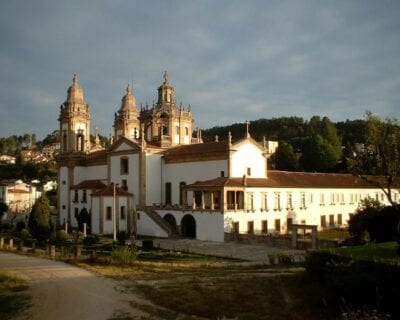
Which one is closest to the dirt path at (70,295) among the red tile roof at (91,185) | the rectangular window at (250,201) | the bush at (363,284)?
the bush at (363,284)

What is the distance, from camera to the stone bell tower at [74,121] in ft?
195

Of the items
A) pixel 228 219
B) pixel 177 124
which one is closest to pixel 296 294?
pixel 228 219

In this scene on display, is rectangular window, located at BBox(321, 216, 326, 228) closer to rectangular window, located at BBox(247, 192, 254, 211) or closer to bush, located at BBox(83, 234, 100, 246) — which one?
rectangular window, located at BBox(247, 192, 254, 211)

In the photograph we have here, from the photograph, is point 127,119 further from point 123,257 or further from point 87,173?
point 123,257

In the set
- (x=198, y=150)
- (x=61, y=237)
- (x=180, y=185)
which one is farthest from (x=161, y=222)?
(x=61, y=237)

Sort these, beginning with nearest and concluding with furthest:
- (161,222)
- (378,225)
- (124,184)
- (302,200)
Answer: (378,225), (161,222), (302,200), (124,184)

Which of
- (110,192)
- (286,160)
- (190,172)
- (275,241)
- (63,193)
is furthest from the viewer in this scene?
(286,160)

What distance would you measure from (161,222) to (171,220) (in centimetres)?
102

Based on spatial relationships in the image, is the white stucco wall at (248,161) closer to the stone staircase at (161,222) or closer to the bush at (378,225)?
the stone staircase at (161,222)

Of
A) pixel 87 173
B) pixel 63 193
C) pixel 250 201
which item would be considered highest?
pixel 87 173

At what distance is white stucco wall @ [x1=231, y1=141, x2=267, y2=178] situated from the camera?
4281cm

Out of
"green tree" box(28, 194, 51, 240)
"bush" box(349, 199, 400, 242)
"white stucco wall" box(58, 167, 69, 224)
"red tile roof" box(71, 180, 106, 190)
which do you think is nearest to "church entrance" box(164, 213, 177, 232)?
"green tree" box(28, 194, 51, 240)

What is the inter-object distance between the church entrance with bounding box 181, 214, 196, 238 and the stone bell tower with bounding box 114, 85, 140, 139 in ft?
73.3

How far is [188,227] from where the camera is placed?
144 ft
